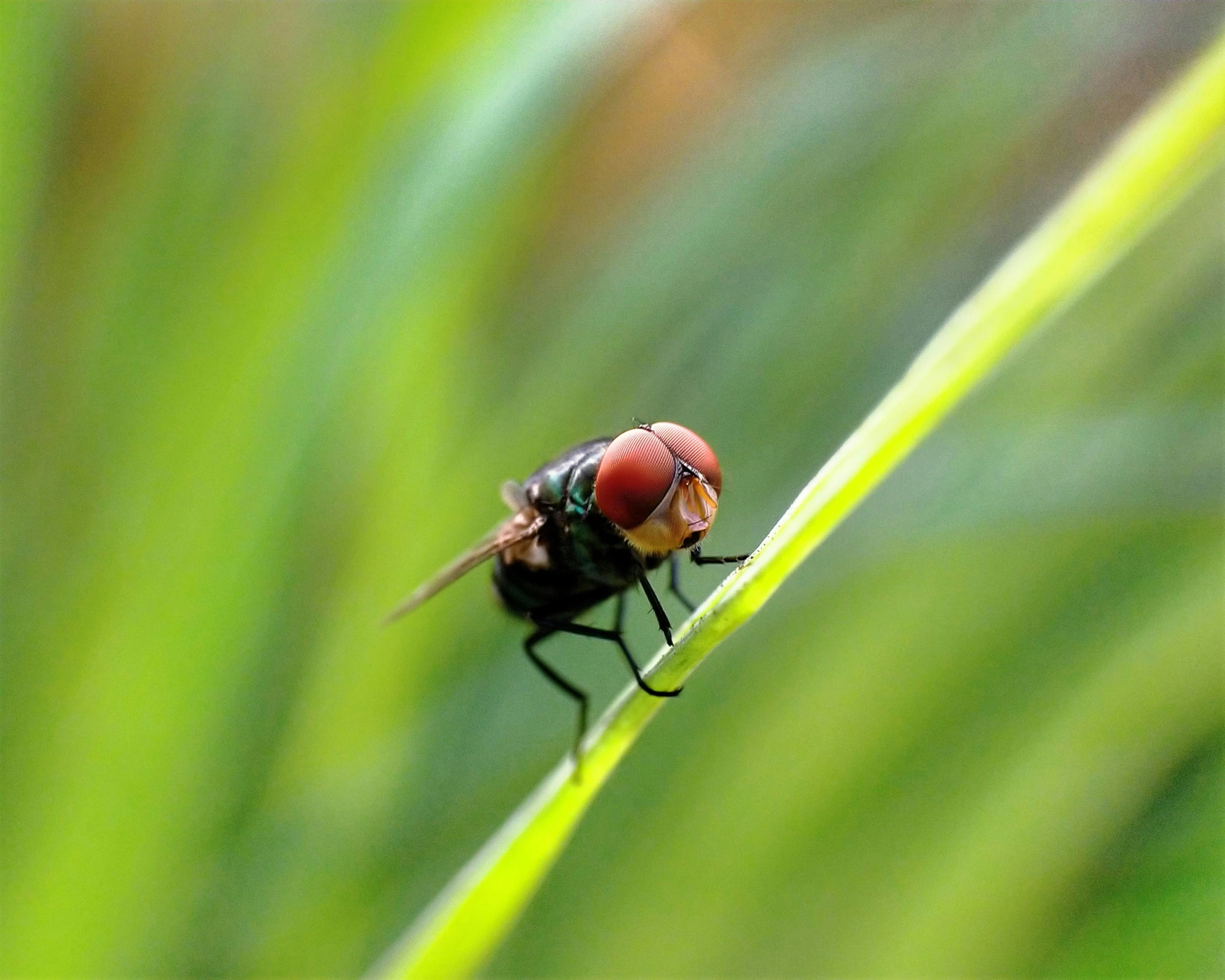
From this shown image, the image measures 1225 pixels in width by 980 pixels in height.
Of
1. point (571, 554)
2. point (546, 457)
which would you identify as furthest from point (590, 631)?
point (546, 457)

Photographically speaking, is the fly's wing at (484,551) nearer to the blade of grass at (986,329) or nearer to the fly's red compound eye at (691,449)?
the fly's red compound eye at (691,449)

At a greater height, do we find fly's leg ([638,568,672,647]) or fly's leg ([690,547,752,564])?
fly's leg ([690,547,752,564])

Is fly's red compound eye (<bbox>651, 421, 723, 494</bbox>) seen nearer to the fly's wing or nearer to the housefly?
the housefly

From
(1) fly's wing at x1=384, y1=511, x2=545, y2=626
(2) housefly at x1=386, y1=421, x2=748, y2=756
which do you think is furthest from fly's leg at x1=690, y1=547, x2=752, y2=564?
(1) fly's wing at x1=384, y1=511, x2=545, y2=626

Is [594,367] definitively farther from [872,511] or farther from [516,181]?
[872,511]

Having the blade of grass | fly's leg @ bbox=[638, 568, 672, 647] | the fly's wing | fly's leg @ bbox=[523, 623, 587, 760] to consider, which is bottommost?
fly's leg @ bbox=[523, 623, 587, 760]

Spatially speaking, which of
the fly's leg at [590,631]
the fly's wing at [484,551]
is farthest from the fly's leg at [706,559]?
the fly's wing at [484,551]

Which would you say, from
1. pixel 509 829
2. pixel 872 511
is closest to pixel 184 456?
pixel 509 829
